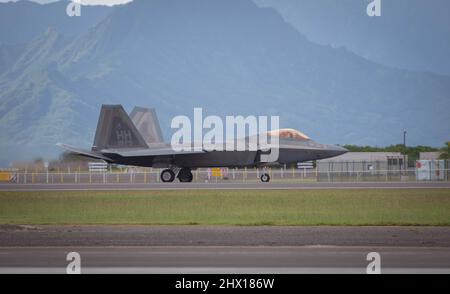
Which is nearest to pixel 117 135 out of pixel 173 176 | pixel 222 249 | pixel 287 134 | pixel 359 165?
pixel 173 176

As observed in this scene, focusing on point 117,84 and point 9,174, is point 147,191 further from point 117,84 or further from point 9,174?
point 117,84

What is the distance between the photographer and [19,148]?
3722 cm

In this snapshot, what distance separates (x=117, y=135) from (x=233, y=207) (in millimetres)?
21820

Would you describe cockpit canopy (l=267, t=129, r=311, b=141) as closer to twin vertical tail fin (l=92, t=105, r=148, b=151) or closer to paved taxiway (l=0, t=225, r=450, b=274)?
twin vertical tail fin (l=92, t=105, r=148, b=151)

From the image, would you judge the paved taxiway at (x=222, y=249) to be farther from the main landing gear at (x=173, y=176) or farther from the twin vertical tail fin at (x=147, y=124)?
the twin vertical tail fin at (x=147, y=124)

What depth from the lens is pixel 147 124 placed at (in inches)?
2096

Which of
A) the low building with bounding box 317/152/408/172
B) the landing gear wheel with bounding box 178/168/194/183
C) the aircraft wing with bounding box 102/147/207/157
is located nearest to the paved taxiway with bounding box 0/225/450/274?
the aircraft wing with bounding box 102/147/207/157

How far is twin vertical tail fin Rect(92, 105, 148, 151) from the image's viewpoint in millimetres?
46312

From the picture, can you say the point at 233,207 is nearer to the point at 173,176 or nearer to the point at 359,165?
the point at 173,176

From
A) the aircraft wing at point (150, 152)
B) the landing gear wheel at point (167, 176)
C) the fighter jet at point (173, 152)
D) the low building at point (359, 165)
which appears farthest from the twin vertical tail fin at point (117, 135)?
the low building at point (359, 165)
